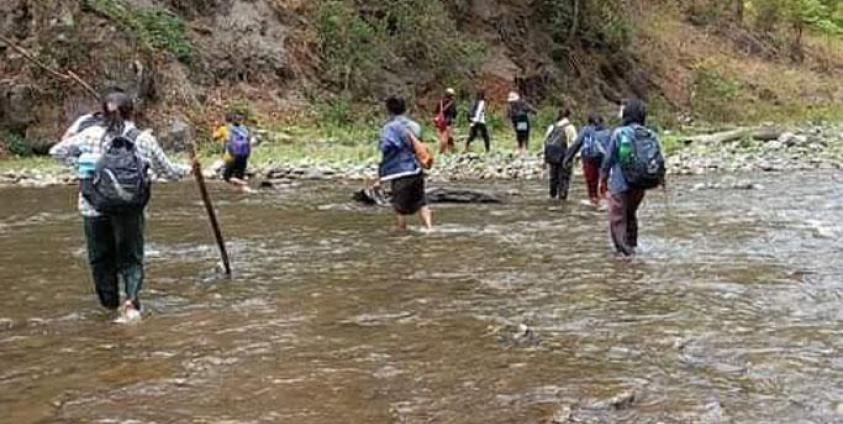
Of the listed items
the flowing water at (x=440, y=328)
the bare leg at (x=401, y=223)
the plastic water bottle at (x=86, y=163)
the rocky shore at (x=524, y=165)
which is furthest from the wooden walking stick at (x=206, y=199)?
the rocky shore at (x=524, y=165)

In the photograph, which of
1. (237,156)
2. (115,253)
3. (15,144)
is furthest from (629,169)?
(15,144)

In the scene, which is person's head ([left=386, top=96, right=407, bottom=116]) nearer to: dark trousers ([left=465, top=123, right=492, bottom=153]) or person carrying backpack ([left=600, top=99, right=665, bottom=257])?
person carrying backpack ([left=600, top=99, right=665, bottom=257])

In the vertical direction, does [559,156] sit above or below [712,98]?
below

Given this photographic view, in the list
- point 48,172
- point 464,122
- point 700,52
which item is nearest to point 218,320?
point 48,172

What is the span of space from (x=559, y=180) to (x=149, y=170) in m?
10.2

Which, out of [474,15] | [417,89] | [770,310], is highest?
[474,15]

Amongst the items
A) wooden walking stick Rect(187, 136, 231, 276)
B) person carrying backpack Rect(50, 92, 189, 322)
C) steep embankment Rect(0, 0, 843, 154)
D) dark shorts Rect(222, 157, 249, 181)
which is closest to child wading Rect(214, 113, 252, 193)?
dark shorts Rect(222, 157, 249, 181)

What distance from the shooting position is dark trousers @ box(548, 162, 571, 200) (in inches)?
706

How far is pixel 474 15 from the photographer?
3909 centimetres

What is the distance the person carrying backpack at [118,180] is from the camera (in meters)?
8.48

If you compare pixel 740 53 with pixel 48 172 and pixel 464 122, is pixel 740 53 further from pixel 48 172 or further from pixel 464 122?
pixel 48 172

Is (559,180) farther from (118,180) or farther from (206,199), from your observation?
(118,180)

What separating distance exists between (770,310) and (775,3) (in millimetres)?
49227

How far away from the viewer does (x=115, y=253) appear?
901 centimetres
